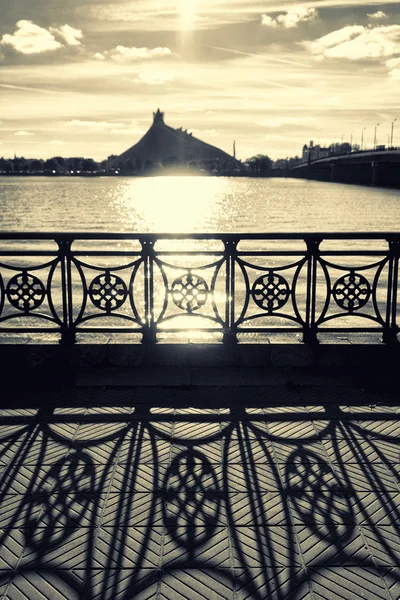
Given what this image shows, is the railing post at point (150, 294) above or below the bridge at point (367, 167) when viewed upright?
below

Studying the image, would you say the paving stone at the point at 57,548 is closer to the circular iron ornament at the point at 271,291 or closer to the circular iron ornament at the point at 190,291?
the circular iron ornament at the point at 190,291

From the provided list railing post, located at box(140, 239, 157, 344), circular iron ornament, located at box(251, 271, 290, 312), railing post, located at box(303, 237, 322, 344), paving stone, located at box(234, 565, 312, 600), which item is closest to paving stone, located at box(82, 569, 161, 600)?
paving stone, located at box(234, 565, 312, 600)

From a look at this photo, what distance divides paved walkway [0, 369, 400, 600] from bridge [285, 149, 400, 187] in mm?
81548

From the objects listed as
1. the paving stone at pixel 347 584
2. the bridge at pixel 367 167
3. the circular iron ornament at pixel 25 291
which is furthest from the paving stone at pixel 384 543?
the bridge at pixel 367 167

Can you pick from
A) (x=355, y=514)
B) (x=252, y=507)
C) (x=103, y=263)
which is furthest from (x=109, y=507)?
(x=103, y=263)

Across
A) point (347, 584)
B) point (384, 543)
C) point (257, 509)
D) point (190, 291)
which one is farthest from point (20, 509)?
point (190, 291)

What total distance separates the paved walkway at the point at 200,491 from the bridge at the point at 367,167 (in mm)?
81548

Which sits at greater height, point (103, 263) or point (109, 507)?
point (109, 507)

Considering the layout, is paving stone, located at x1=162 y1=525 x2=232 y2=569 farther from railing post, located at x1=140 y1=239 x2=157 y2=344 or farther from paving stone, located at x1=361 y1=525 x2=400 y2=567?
railing post, located at x1=140 y1=239 x2=157 y2=344

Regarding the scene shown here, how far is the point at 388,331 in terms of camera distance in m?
7.09

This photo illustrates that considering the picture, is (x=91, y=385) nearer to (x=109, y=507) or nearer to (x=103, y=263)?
(x=109, y=507)

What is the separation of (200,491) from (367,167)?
133255 millimetres

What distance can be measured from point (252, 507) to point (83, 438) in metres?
1.62

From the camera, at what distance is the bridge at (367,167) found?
94.4 metres
